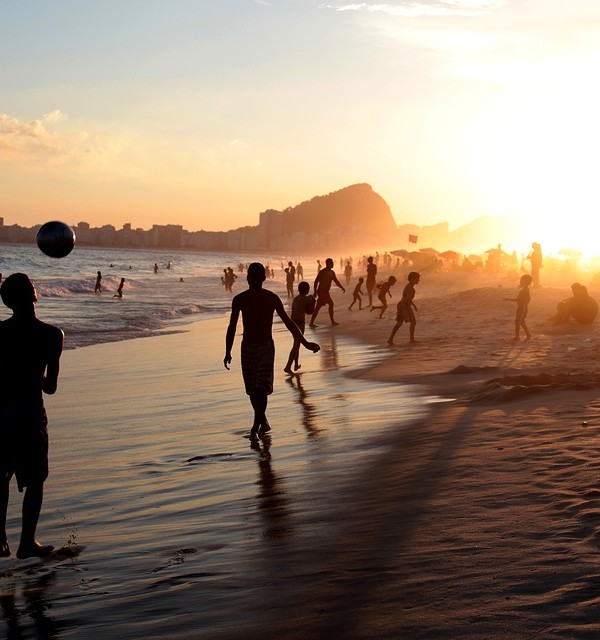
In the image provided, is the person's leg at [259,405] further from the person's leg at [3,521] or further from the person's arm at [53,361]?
the person's leg at [3,521]

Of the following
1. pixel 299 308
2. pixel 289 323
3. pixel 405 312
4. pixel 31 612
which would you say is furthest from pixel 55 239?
pixel 405 312

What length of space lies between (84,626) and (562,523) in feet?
9.28

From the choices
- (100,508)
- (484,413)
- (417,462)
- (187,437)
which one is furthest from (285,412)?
(100,508)

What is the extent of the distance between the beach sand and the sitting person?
8.93m

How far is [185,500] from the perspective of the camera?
6484mm

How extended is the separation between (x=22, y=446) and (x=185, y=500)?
1.54 meters

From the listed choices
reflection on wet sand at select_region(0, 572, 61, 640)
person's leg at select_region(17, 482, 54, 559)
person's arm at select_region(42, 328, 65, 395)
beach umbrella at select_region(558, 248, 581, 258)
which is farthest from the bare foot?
beach umbrella at select_region(558, 248, 581, 258)

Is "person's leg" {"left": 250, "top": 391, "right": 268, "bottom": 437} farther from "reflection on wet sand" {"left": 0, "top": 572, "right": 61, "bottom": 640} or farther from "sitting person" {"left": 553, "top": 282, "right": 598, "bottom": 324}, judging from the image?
"sitting person" {"left": 553, "top": 282, "right": 598, "bottom": 324}

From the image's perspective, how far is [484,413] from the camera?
9.19 meters

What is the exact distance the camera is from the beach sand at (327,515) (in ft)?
13.0

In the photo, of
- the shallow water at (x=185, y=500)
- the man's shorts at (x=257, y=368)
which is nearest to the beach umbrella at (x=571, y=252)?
the shallow water at (x=185, y=500)

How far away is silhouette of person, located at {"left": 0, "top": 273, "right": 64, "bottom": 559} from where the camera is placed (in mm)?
5352

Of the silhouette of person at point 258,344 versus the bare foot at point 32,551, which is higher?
the silhouette of person at point 258,344

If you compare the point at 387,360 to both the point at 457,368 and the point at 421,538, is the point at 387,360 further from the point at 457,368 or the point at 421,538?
the point at 421,538
